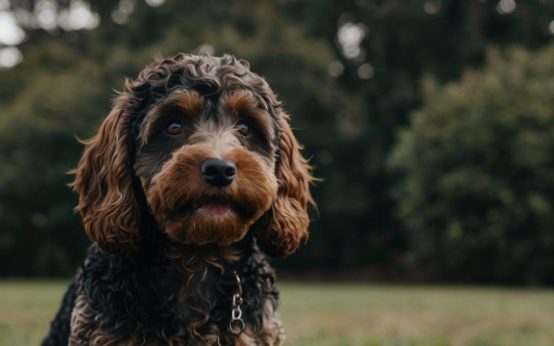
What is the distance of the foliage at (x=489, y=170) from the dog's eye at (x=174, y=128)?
23.4 m

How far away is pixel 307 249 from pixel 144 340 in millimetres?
33346

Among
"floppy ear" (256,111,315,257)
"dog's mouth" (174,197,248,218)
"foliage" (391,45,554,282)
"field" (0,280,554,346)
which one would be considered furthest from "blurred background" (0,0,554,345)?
"dog's mouth" (174,197,248,218)

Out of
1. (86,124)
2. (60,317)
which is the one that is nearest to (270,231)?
(60,317)

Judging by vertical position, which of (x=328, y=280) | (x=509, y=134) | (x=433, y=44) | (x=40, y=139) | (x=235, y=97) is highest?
(x=433, y=44)

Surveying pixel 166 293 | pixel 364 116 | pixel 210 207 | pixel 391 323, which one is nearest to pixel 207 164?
pixel 210 207

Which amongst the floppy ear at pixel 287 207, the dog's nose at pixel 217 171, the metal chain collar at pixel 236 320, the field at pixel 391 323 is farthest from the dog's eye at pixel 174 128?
the field at pixel 391 323

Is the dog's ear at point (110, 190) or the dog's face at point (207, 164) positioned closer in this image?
the dog's face at point (207, 164)

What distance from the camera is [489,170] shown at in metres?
28.1

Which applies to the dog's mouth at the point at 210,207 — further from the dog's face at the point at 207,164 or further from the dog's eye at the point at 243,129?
the dog's eye at the point at 243,129

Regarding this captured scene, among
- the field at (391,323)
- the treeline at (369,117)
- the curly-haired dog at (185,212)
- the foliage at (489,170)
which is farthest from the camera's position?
the treeline at (369,117)

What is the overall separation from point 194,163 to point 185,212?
0.28 meters

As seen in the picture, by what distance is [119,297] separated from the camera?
464 cm

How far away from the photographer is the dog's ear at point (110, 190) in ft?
15.2

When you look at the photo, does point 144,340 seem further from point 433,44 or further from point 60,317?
point 433,44
